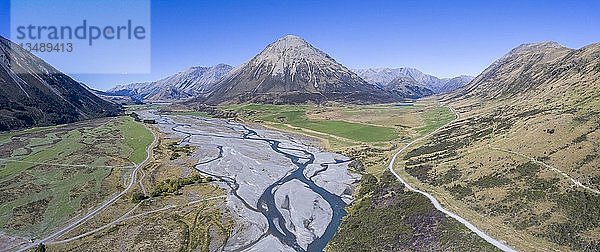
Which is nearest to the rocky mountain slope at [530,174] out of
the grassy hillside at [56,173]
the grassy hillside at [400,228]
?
the grassy hillside at [400,228]

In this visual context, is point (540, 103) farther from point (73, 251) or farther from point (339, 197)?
point (73, 251)

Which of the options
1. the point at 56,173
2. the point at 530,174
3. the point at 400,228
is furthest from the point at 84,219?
the point at 530,174

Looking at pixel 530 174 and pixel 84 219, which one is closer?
pixel 530 174

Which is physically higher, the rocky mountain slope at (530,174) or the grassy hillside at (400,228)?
the rocky mountain slope at (530,174)

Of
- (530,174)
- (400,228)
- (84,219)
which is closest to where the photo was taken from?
(400,228)

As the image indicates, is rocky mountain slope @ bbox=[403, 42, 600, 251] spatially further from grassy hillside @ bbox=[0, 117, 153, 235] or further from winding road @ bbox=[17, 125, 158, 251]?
grassy hillside @ bbox=[0, 117, 153, 235]

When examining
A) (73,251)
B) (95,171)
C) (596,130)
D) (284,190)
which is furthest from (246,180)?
(596,130)

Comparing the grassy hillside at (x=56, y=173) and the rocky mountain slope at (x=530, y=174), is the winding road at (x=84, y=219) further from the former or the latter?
the rocky mountain slope at (x=530, y=174)

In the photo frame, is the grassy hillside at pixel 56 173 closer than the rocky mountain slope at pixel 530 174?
No

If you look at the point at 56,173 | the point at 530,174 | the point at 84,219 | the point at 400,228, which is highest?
the point at 530,174

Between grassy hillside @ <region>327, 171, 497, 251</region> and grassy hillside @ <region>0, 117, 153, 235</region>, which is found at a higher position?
grassy hillside @ <region>327, 171, 497, 251</region>

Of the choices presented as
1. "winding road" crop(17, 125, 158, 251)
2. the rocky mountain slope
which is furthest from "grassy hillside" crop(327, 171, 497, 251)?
"winding road" crop(17, 125, 158, 251)

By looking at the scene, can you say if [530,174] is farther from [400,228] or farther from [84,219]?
[84,219]
